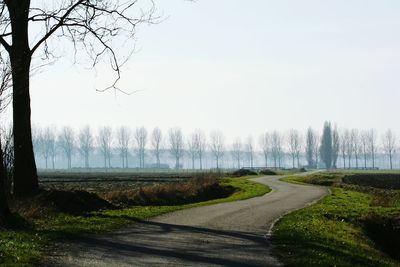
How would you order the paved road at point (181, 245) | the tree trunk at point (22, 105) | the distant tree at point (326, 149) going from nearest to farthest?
the paved road at point (181, 245) → the tree trunk at point (22, 105) → the distant tree at point (326, 149)

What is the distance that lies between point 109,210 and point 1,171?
7.48m

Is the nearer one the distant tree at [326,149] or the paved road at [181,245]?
the paved road at [181,245]

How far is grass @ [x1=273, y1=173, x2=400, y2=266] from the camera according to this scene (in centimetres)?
1293

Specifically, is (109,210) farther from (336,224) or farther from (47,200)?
(336,224)

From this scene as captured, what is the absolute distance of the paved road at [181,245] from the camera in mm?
11656

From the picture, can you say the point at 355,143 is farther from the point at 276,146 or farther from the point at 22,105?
the point at 22,105

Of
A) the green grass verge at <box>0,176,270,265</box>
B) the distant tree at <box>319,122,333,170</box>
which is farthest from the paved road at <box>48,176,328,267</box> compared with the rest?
the distant tree at <box>319,122,333,170</box>

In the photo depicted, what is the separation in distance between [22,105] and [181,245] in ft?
35.7

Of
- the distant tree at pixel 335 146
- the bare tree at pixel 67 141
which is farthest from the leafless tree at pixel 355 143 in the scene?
the bare tree at pixel 67 141

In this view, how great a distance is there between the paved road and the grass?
575 mm

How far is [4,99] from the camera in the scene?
19172mm

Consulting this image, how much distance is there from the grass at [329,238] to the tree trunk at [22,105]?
10.2 m

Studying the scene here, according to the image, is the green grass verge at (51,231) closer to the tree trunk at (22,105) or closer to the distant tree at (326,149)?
the tree trunk at (22,105)

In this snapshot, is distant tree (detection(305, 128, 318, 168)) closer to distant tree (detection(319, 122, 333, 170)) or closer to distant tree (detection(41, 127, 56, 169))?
distant tree (detection(319, 122, 333, 170))
